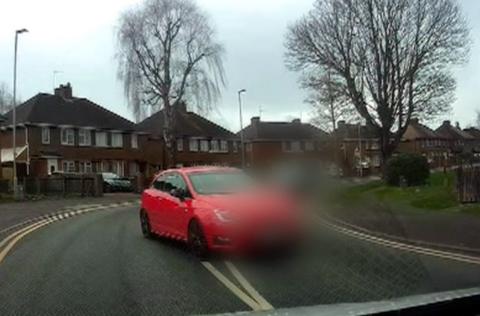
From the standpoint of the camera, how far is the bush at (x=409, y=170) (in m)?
34.5

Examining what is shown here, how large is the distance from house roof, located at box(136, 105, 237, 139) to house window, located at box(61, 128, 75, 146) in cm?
933

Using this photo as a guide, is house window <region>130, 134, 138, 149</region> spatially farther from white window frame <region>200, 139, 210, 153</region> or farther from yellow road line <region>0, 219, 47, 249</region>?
yellow road line <region>0, 219, 47, 249</region>

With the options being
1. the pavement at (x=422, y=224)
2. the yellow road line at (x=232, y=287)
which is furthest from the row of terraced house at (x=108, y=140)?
the yellow road line at (x=232, y=287)

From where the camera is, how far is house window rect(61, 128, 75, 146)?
189 feet

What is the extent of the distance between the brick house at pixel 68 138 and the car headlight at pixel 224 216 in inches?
1718

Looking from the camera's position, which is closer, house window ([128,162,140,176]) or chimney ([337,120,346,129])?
chimney ([337,120,346,129])

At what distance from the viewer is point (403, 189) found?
3189 centimetres

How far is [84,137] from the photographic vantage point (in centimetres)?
5984

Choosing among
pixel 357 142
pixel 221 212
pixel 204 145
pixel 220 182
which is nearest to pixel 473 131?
pixel 357 142

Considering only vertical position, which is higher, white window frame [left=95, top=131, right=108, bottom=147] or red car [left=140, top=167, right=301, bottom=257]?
white window frame [left=95, top=131, right=108, bottom=147]

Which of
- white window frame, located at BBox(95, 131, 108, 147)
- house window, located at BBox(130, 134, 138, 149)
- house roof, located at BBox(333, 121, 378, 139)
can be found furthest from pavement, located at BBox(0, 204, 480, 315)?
house window, located at BBox(130, 134, 138, 149)

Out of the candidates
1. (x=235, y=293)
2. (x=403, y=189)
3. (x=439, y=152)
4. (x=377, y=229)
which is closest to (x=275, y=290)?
(x=235, y=293)

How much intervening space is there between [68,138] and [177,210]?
47.0 m

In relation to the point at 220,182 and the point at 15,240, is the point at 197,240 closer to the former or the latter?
the point at 220,182
